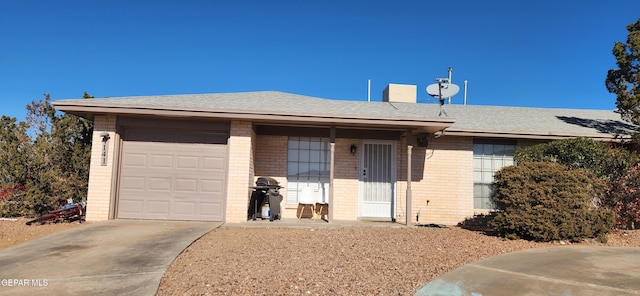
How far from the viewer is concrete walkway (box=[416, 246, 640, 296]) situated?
4730mm

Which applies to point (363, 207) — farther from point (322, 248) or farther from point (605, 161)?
point (605, 161)

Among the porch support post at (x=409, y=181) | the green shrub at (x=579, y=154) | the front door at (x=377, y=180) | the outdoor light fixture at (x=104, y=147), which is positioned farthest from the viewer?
the front door at (x=377, y=180)

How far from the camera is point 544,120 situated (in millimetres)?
13102

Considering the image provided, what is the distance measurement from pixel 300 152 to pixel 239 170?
83.4 inches

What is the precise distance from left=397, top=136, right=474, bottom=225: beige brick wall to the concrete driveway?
5.90 meters

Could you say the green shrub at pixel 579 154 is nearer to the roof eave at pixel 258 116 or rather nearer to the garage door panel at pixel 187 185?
the roof eave at pixel 258 116

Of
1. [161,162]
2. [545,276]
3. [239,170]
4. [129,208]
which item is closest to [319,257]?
[545,276]

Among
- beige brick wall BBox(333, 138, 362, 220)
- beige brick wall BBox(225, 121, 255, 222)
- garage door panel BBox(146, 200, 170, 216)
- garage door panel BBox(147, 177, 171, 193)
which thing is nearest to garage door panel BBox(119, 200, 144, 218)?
garage door panel BBox(146, 200, 170, 216)

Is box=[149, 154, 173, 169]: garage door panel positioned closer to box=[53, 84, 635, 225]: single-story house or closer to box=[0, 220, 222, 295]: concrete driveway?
box=[53, 84, 635, 225]: single-story house

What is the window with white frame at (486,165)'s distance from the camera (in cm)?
1176

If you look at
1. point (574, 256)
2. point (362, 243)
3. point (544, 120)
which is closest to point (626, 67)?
point (544, 120)

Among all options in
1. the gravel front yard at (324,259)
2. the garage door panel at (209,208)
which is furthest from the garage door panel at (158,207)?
the gravel front yard at (324,259)

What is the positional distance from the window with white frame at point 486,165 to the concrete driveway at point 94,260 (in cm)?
754

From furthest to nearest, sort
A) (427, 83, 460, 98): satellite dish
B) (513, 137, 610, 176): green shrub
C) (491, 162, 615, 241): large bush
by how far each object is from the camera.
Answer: (427, 83, 460, 98): satellite dish < (513, 137, 610, 176): green shrub < (491, 162, 615, 241): large bush
